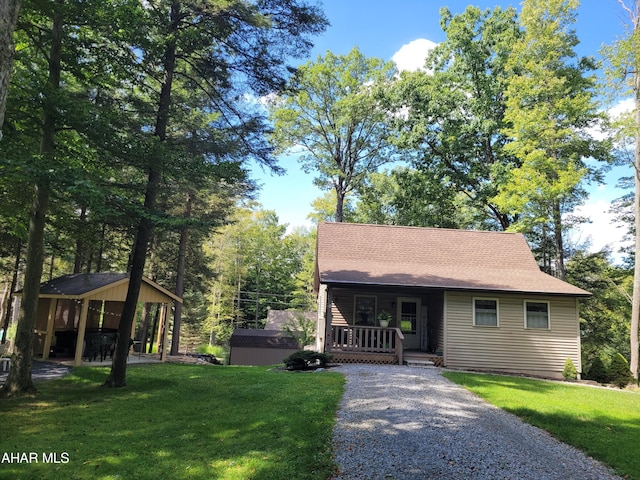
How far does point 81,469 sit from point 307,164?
1044 inches

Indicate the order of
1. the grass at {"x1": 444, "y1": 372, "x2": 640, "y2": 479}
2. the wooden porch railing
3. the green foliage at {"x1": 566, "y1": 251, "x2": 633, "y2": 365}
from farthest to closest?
the green foliage at {"x1": 566, "y1": 251, "x2": 633, "y2": 365} < the wooden porch railing < the grass at {"x1": 444, "y1": 372, "x2": 640, "y2": 479}

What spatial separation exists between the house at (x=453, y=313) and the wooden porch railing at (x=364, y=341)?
1.3 inches

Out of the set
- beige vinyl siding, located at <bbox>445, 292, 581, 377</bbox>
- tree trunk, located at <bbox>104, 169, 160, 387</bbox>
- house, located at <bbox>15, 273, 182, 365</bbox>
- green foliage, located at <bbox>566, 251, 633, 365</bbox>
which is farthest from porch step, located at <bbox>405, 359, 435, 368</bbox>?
green foliage, located at <bbox>566, 251, 633, 365</bbox>

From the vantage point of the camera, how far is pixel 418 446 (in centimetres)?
491

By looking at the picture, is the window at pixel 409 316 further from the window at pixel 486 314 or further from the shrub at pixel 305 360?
the shrub at pixel 305 360

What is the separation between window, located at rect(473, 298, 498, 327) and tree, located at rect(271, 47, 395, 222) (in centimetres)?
1485

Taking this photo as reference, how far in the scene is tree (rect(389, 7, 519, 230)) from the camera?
74.8ft

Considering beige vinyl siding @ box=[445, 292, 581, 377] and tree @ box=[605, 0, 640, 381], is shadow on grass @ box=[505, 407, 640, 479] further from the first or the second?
tree @ box=[605, 0, 640, 381]

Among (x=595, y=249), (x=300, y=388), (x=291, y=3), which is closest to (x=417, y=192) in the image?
(x=595, y=249)

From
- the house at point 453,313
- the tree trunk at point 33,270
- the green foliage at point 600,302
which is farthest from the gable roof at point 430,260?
the tree trunk at point 33,270

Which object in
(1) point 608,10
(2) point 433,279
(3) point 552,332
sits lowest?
(3) point 552,332

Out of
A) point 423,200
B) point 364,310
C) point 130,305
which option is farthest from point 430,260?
point 130,305

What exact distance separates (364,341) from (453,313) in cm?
324

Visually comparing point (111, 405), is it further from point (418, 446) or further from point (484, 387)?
point (484, 387)
